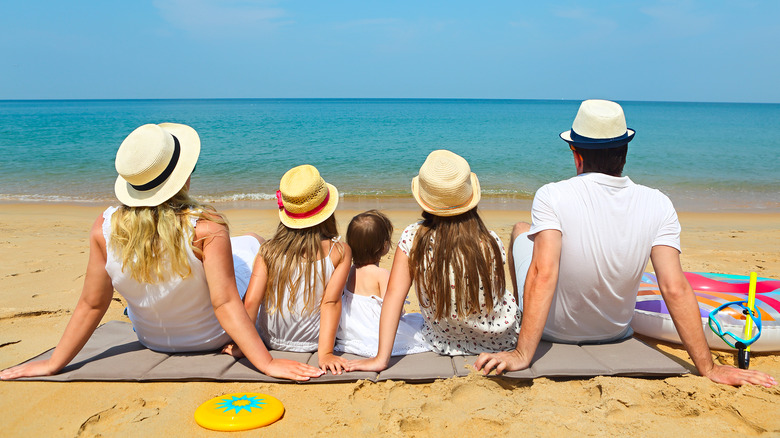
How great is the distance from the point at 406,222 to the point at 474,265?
5.80 metres

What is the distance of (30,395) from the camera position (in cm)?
267

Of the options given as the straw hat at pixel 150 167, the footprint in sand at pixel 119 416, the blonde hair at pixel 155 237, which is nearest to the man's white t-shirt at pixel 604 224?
the blonde hair at pixel 155 237

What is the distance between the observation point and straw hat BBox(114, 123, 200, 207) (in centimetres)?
255

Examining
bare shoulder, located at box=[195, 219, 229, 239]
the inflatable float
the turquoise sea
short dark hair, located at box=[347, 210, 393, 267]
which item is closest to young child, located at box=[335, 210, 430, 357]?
short dark hair, located at box=[347, 210, 393, 267]

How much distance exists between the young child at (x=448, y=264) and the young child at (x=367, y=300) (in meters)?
0.30

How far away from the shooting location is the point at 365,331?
316cm

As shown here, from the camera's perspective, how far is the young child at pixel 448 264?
266 centimetres

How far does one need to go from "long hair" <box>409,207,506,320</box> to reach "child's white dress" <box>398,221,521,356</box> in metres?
0.04

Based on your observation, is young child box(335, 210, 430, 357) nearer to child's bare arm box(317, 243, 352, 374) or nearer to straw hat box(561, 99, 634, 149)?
child's bare arm box(317, 243, 352, 374)

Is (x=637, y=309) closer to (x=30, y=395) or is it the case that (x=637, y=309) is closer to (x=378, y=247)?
(x=378, y=247)

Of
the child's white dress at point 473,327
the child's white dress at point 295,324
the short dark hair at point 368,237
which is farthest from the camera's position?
the short dark hair at point 368,237

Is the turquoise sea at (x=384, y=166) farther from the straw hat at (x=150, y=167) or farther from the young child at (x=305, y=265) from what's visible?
the straw hat at (x=150, y=167)

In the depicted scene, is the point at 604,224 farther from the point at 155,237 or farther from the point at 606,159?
the point at 155,237

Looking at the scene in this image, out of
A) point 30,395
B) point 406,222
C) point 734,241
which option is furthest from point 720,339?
point 406,222
